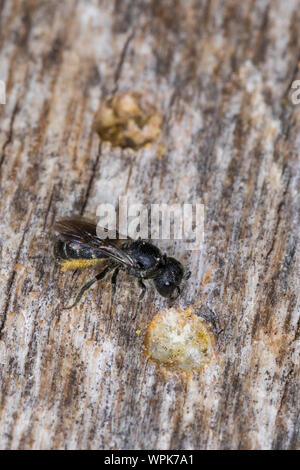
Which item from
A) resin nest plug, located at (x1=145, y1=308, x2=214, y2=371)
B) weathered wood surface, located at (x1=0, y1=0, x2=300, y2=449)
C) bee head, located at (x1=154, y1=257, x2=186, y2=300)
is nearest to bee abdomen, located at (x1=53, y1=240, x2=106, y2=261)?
weathered wood surface, located at (x1=0, y1=0, x2=300, y2=449)

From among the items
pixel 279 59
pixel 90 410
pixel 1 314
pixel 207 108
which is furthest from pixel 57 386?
pixel 279 59

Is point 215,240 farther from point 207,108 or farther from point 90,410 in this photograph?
point 90,410

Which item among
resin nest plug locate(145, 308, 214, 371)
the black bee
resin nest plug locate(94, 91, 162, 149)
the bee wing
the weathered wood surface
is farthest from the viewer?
resin nest plug locate(94, 91, 162, 149)

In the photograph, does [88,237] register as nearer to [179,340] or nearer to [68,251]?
[68,251]

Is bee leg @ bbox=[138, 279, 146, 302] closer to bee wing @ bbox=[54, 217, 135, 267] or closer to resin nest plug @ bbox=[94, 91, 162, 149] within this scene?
bee wing @ bbox=[54, 217, 135, 267]

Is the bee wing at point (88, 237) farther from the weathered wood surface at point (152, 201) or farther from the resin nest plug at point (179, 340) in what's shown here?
the resin nest plug at point (179, 340)

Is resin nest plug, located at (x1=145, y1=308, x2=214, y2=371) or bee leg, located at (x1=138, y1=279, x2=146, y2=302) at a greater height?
bee leg, located at (x1=138, y1=279, x2=146, y2=302)
